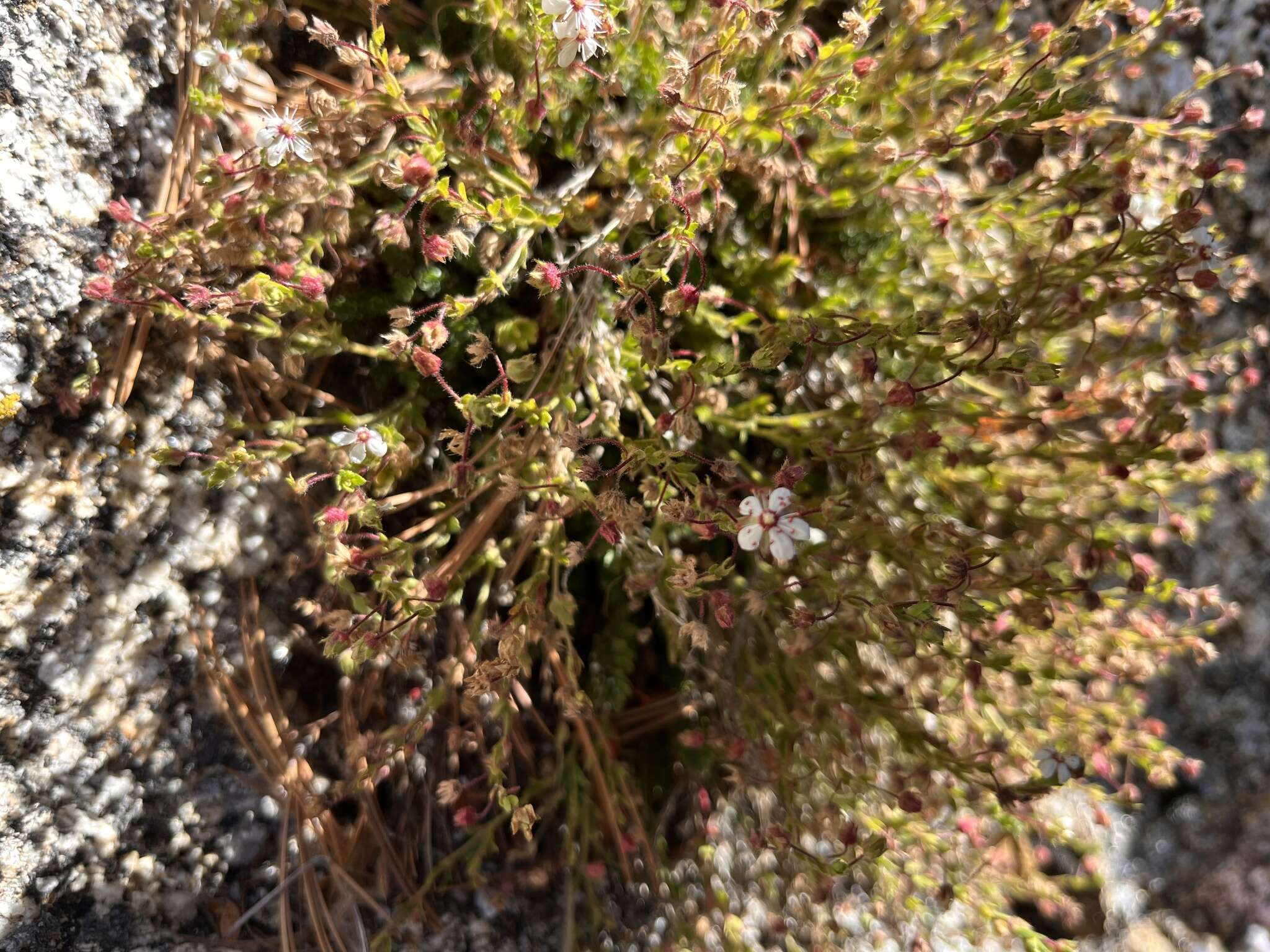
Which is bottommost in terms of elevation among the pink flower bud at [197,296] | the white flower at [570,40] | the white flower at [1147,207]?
the white flower at [1147,207]

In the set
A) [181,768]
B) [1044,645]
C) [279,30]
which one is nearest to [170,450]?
[181,768]

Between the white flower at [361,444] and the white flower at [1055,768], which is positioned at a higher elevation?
the white flower at [361,444]

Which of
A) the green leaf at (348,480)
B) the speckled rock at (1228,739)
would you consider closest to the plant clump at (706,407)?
the green leaf at (348,480)

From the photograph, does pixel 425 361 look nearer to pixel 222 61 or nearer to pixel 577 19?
pixel 577 19

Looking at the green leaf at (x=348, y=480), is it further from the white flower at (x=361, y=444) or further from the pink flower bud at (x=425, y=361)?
the pink flower bud at (x=425, y=361)

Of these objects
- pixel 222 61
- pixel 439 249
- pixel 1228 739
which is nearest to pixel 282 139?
pixel 222 61

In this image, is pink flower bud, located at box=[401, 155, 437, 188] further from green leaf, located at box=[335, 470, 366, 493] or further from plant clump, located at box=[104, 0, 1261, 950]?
green leaf, located at box=[335, 470, 366, 493]
